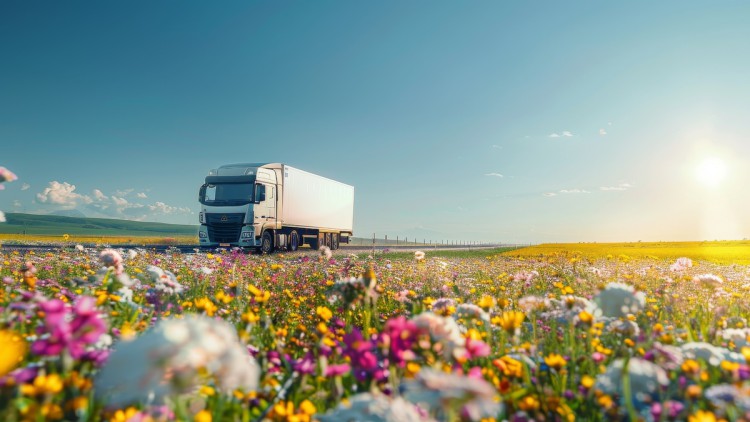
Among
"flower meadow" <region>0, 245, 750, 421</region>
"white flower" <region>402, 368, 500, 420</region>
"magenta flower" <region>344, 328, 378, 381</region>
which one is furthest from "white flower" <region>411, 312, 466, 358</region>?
"white flower" <region>402, 368, 500, 420</region>

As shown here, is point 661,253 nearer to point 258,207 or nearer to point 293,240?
point 293,240

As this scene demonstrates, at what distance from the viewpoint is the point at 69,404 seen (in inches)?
73.1

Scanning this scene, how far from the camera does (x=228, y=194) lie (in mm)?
21125

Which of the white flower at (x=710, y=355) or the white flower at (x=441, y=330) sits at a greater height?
the white flower at (x=441, y=330)

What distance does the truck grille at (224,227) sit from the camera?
68.1 ft

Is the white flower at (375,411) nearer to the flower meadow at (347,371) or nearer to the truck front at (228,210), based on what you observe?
the flower meadow at (347,371)

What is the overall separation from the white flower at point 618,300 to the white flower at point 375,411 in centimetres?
195

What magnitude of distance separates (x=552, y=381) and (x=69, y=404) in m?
2.73

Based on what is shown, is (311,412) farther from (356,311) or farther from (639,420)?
(356,311)

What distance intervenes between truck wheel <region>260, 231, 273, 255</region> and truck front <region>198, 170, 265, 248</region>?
951 millimetres

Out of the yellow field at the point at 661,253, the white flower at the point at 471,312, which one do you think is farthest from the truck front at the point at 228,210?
the white flower at the point at 471,312

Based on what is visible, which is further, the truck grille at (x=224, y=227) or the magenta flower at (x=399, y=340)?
the truck grille at (x=224, y=227)

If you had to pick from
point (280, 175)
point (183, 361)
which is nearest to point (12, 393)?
point (183, 361)

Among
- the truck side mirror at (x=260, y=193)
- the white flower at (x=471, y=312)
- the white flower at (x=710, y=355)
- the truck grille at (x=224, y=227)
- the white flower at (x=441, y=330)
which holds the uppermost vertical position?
the truck side mirror at (x=260, y=193)
